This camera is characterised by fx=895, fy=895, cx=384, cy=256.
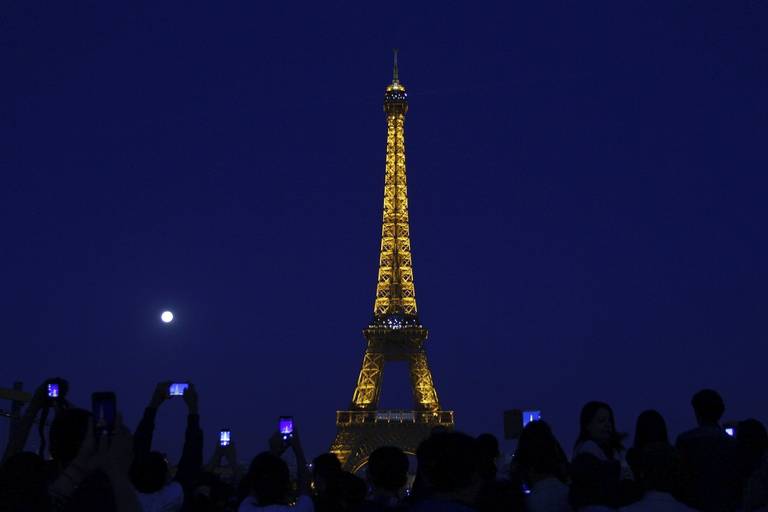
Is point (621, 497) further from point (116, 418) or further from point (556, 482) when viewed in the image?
point (116, 418)

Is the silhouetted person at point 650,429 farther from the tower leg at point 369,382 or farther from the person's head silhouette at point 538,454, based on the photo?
the tower leg at point 369,382

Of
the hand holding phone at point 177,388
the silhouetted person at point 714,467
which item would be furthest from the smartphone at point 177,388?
the silhouetted person at point 714,467

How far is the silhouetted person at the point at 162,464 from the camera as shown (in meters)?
6.38

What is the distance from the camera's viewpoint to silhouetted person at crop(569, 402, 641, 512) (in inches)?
228

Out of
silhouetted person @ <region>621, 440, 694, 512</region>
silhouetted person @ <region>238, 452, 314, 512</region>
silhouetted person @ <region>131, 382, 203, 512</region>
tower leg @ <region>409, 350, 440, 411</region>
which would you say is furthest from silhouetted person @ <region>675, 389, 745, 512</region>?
tower leg @ <region>409, 350, 440, 411</region>

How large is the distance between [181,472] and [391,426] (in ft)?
168

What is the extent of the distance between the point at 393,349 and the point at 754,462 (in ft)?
177

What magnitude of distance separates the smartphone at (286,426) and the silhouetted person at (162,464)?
718mm

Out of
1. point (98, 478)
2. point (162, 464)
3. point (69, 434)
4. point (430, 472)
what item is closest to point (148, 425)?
point (162, 464)

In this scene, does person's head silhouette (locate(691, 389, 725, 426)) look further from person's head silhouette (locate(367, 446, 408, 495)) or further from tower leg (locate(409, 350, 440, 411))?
tower leg (locate(409, 350, 440, 411))

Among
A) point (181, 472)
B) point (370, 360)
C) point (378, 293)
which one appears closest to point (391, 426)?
point (370, 360)

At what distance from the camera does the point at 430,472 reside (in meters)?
4.44

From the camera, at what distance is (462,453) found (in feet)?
14.5

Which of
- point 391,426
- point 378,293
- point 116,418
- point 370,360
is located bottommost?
point 116,418
